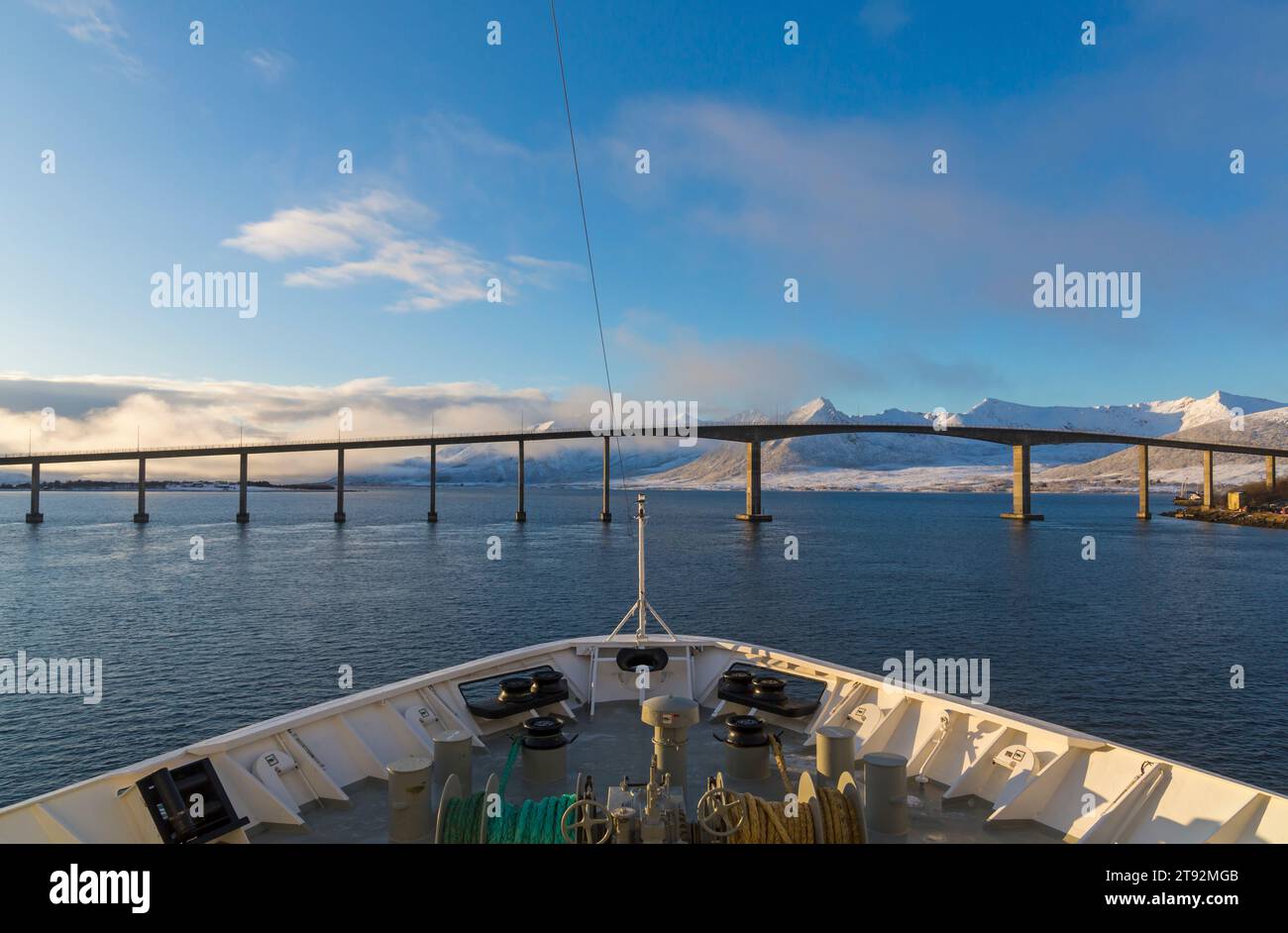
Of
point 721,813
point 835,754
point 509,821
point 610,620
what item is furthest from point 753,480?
point 509,821

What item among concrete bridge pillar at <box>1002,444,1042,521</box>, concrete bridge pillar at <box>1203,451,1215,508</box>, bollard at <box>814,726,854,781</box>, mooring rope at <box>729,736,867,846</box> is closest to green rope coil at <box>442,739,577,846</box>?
mooring rope at <box>729,736,867,846</box>

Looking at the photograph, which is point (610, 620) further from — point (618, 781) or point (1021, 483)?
point (1021, 483)

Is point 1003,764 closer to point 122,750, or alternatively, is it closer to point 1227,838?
point 1227,838

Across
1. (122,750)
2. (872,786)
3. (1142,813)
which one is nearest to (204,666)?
(122,750)

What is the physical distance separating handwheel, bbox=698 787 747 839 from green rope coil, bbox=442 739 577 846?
1526 millimetres

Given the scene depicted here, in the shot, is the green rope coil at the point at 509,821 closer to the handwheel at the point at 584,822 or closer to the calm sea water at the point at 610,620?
the handwheel at the point at 584,822

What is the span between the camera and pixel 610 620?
4919 cm

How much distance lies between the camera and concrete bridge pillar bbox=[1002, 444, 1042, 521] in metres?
159

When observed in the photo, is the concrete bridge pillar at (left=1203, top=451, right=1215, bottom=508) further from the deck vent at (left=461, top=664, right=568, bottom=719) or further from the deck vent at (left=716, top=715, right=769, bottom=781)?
the deck vent at (left=461, top=664, right=568, bottom=719)

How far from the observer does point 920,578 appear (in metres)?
70.4

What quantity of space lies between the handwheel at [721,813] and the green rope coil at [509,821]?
60.1 inches

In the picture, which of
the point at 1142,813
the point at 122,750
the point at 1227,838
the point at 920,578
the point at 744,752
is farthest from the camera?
the point at 920,578
